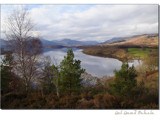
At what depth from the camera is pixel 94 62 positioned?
194 inches

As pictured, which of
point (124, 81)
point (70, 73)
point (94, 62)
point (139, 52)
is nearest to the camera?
point (124, 81)

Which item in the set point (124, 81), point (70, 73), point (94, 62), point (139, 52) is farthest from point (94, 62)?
point (139, 52)

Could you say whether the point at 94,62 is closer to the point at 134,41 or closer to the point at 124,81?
the point at 124,81

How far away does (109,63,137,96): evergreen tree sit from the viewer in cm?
391

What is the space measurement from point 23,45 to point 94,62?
3417mm

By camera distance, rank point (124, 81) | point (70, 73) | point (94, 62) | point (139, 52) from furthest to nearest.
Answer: point (94, 62), point (70, 73), point (139, 52), point (124, 81)

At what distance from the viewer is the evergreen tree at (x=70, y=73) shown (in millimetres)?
4387

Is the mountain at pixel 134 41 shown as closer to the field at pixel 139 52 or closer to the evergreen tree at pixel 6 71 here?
the field at pixel 139 52

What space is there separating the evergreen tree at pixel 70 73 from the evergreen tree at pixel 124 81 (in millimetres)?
1517

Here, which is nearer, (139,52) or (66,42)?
(139,52)

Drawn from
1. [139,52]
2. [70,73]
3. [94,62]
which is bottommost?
[70,73]

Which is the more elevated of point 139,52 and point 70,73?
point 139,52

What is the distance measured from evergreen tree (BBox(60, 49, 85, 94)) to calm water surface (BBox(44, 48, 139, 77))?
0.74 feet
